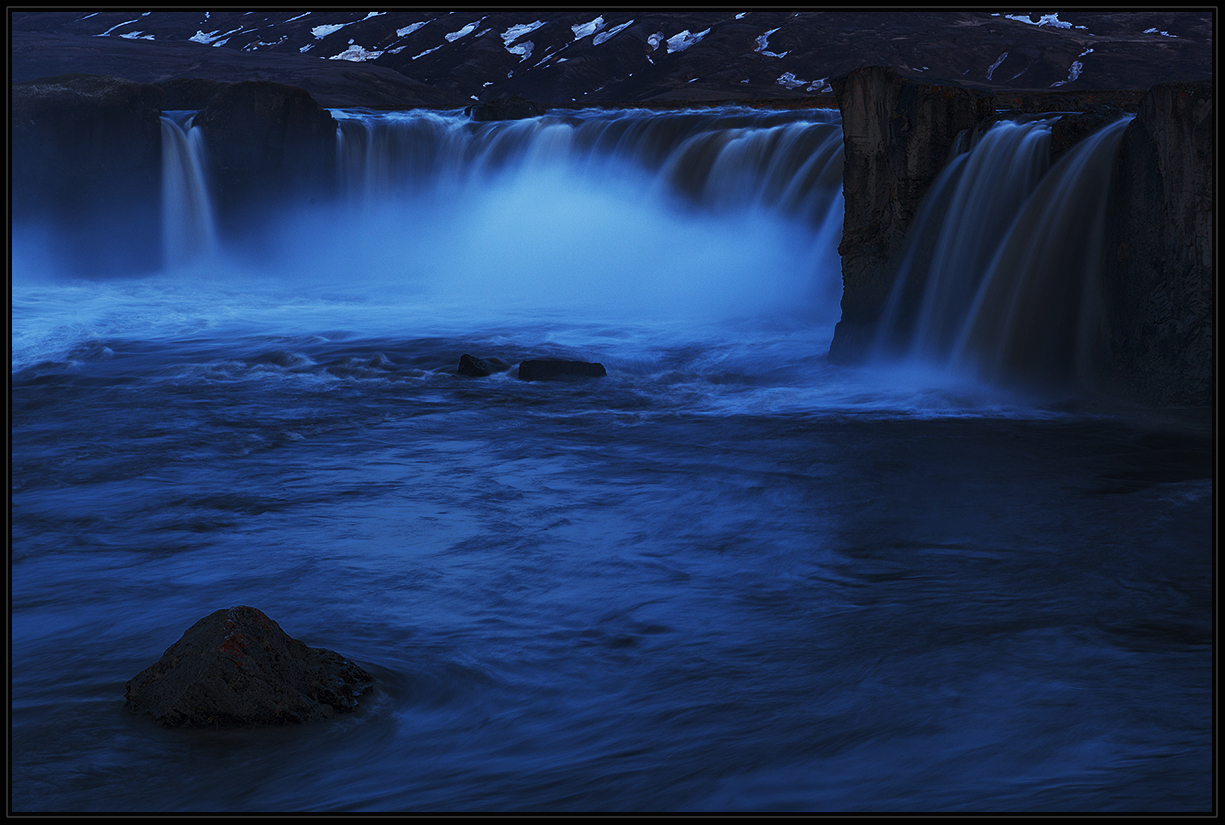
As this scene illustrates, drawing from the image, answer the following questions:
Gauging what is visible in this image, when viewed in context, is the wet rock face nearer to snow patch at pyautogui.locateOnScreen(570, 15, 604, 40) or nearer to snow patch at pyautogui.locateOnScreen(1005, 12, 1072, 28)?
snow patch at pyautogui.locateOnScreen(570, 15, 604, 40)

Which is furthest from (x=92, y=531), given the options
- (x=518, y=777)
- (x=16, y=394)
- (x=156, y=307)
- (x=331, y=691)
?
(x=156, y=307)

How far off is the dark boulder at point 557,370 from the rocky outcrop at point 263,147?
12231 mm

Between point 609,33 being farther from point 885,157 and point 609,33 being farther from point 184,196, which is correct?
point 885,157

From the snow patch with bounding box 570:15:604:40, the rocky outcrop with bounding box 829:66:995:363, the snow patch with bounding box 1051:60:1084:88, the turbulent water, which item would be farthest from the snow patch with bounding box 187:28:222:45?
the rocky outcrop with bounding box 829:66:995:363

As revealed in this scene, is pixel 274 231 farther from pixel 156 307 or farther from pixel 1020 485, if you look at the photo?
pixel 1020 485

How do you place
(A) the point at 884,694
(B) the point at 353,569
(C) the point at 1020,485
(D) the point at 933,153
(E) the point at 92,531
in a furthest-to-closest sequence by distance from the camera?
(D) the point at 933,153
(C) the point at 1020,485
(E) the point at 92,531
(B) the point at 353,569
(A) the point at 884,694

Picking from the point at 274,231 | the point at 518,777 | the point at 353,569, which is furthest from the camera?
the point at 274,231

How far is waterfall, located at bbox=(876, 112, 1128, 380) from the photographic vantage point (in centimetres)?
899

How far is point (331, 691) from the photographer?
3.82 meters

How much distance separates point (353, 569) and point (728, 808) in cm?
292

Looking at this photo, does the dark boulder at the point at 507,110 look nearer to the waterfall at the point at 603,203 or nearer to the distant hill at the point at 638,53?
the waterfall at the point at 603,203

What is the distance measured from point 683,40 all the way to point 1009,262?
34.5 meters

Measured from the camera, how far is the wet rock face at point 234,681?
3.58 m

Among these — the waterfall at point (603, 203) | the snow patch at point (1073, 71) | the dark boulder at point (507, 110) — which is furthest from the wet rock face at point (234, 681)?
the snow patch at point (1073, 71)
